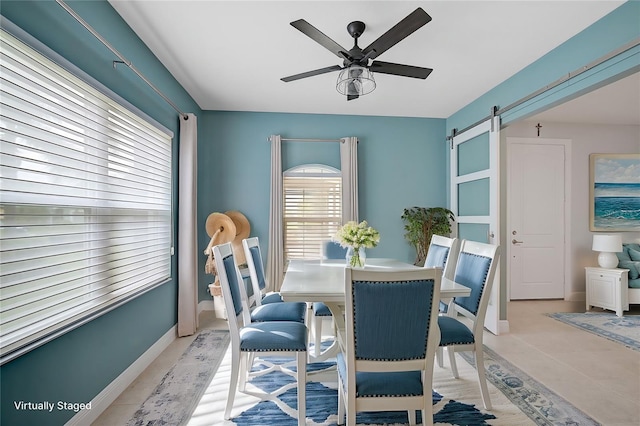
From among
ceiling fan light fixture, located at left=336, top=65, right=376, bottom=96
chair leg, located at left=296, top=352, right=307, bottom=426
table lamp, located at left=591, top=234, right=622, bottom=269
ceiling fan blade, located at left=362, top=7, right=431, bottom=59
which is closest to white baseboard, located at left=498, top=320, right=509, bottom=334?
table lamp, located at left=591, top=234, right=622, bottom=269

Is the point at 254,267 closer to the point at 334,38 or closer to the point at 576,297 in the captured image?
the point at 334,38

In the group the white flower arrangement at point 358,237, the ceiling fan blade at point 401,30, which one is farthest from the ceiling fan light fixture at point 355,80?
Result: the white flower arrangement at point 358,237

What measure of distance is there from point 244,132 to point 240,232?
1.38 metres

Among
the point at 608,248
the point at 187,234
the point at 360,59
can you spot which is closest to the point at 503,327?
the point at 608,248

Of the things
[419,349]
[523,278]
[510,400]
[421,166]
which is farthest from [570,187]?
[419,349]

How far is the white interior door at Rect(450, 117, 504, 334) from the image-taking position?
3414mm

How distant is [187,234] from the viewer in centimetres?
340

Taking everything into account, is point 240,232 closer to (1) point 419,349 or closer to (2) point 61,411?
(2) point 61,411

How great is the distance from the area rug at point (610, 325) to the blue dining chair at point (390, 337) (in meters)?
2.96

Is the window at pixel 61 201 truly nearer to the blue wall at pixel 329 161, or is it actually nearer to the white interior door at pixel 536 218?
the blue wall at pixel 329 161

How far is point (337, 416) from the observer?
1.97m

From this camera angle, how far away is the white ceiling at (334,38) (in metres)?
2.18

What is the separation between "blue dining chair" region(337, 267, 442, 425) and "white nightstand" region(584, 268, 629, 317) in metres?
4.00

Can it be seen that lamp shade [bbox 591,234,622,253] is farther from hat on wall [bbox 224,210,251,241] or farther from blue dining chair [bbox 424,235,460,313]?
hat on wall [bbox 224,210,251,241]
